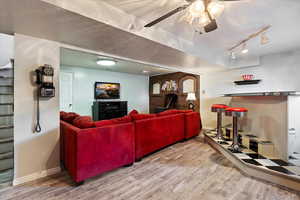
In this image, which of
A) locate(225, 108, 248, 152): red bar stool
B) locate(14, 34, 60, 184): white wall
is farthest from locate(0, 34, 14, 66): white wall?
locate(225, 108, 248, 152): red bar stool

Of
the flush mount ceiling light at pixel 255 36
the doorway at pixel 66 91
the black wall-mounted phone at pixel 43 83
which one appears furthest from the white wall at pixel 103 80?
the flush mount ceiling light at pixel 255 36

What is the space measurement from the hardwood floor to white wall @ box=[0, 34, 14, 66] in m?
2.66

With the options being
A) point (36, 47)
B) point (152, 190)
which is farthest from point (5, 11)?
point (152, 190)

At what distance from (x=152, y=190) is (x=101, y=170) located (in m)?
0.83

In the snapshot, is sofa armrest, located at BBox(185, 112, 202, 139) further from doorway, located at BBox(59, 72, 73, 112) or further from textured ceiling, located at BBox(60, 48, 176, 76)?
doorway, located at BBox(59, 72, 73, 112)

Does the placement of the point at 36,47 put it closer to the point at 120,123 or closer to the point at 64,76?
the point at 120,123

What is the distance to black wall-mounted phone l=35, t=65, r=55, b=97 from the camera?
80.4 inches

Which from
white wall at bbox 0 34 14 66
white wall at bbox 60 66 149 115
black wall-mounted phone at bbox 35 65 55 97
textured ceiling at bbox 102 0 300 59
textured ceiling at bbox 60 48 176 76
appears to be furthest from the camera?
white wall at bbox 60 66 149 115

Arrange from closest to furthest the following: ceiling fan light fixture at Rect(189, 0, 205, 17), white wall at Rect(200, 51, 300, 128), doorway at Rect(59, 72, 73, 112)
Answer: ceiling fan light fixture at Rect(189, 0, 205, 17)
white wall at Rect(200, 51, 300, 128)
doorway at Rect(59, 72, 73, 112)

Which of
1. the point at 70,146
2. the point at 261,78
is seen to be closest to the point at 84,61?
the point at 70,146

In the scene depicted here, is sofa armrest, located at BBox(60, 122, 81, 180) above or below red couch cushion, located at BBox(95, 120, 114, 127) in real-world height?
below

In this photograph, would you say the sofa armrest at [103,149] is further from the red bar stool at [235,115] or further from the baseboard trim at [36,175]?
the red bar stool at [235,115]

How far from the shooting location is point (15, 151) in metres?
1.93

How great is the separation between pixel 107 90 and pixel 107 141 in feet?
13.1
